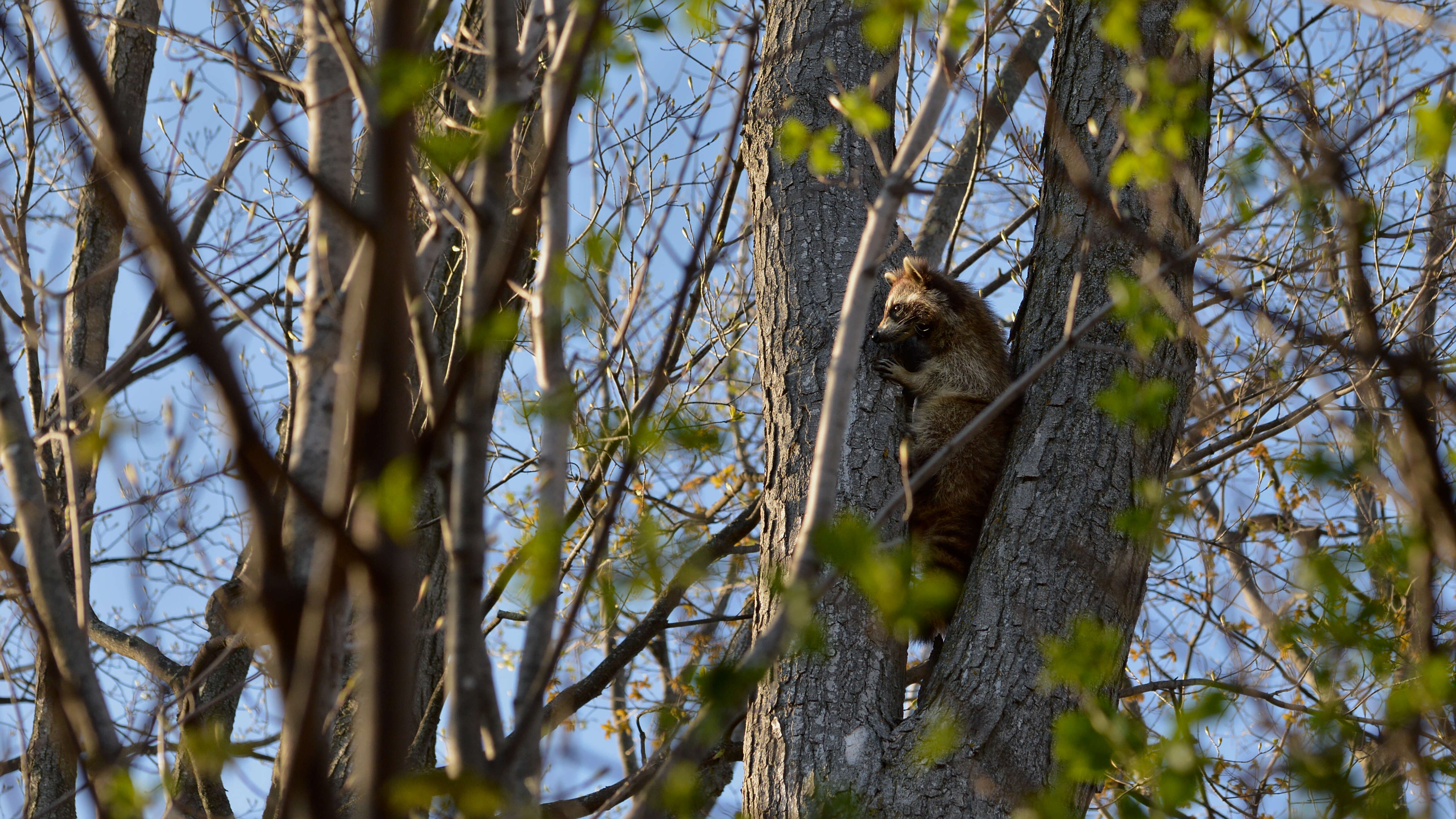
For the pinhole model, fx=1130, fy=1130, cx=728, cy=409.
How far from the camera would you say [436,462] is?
1.62 meters

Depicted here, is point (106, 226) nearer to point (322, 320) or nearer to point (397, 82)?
point (322, 320)

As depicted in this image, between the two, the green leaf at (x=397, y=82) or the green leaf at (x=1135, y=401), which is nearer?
the green leaf at (x=397, y=82)

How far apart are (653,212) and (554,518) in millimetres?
3296

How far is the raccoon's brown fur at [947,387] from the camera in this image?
3949mm

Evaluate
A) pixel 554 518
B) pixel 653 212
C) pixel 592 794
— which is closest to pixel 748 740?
pixel 592 794

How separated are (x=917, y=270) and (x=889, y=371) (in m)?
1.22

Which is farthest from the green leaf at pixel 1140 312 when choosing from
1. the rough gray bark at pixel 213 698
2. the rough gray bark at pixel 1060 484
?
the rough gray bark at pixel 213 698

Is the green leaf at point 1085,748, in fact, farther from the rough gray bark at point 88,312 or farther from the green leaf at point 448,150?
the rough gray bark at point 88,312

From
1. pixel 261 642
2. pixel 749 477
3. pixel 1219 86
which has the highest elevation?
pixel 1219 86

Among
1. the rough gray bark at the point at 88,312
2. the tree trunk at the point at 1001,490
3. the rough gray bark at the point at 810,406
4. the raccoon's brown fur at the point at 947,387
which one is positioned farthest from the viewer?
the rough gray bark at the point at 88,312

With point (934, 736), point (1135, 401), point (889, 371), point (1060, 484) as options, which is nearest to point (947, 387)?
point (889, 371)

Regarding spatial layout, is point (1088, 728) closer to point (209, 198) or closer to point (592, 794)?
point (592, 794)

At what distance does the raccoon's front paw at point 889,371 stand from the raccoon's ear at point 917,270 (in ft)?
2.87

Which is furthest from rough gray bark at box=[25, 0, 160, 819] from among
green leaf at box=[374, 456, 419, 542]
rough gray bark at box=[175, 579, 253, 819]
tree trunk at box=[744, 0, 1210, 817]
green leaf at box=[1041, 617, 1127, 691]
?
green leaf at box=[1041, 617, 1127, 691]
